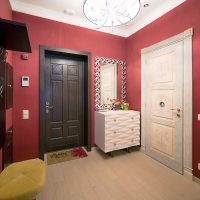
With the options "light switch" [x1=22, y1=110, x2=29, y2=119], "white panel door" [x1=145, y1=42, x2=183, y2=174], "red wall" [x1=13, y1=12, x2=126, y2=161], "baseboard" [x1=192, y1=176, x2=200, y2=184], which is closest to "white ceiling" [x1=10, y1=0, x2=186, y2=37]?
"red wall" [x1=13, y1=12, x2=126, y2=161]

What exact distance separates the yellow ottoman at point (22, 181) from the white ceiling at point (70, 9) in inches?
104

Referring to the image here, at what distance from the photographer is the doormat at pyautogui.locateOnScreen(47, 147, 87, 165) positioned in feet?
8.68

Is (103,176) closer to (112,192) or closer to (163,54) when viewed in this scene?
(112,192)

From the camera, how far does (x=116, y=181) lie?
2.03m

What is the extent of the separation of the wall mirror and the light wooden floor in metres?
1.27

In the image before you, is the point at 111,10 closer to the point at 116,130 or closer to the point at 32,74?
the point at 32,74

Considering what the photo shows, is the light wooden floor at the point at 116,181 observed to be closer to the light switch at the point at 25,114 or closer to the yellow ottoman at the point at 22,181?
the yellow ottoman at the point at 22,181

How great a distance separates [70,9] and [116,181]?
3.15 metres

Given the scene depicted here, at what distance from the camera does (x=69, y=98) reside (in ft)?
10.2

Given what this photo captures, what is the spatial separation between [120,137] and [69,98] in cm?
144

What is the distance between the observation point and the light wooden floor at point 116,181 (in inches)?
68.3

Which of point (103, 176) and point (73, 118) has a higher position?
point (73, 118)

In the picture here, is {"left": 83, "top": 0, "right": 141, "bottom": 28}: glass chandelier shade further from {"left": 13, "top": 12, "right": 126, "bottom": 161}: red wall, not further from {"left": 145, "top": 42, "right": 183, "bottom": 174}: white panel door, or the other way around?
{"left": 13, "top": 12, "right": 126, "bottom": 161}: red wall

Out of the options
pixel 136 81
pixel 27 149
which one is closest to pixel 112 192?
pixel 27 149
